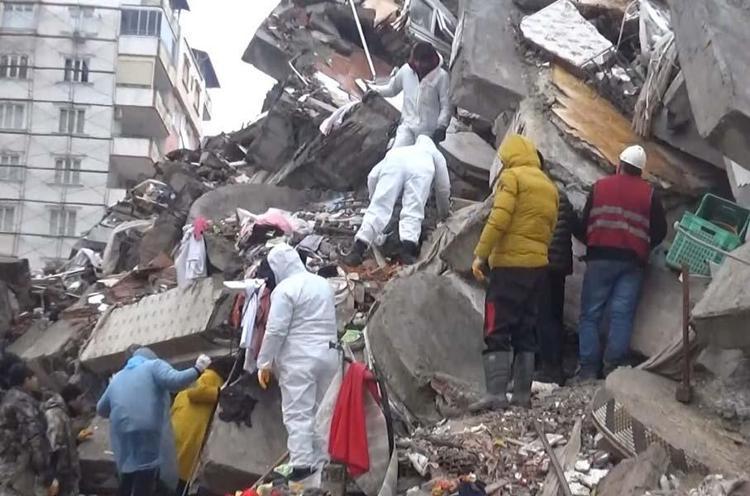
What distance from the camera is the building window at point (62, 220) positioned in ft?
117

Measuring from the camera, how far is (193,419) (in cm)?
809

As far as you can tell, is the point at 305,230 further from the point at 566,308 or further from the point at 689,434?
the point at 689,434

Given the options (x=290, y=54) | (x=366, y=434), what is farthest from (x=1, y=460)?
(x=290, y=54)

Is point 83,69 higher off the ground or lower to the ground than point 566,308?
lower

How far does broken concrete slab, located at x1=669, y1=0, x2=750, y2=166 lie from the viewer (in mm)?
6141

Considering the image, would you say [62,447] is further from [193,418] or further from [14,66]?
[14,66]

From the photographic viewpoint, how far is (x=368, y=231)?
9.36 meters

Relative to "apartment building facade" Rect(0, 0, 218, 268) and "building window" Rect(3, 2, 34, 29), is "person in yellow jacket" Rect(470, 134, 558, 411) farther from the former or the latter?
"building window" Rect(3, 2, 34, 29)

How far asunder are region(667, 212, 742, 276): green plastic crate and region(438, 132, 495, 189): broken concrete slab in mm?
3821

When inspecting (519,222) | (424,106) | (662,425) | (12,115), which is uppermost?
(519,222)

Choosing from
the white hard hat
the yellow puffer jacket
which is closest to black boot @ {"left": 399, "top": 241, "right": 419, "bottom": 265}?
the yellow puffer jacket

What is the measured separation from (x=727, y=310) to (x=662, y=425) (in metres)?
0.69

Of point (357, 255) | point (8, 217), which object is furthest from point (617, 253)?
point (8, 217)

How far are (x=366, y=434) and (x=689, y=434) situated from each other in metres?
1.84
